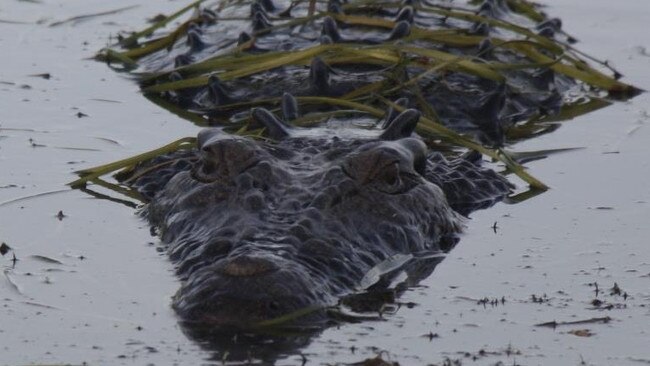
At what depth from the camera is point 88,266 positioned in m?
9.17

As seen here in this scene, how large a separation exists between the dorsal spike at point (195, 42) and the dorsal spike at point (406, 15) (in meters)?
1.90

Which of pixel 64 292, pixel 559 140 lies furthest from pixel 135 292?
→ pixel 559 140

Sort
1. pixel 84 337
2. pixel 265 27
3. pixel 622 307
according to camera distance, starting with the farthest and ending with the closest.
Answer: pixel 265 27 → pixel 622 307 → pixel 84 337

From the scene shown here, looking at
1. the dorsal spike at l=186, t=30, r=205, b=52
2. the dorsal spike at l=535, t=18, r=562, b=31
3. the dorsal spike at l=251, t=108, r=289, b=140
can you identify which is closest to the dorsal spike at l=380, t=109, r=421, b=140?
the dorsal spike at l=251, t=108, r=289, b=140

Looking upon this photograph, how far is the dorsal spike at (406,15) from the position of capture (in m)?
13.9

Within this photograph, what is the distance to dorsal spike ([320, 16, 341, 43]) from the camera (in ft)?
44.5

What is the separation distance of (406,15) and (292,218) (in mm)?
5378

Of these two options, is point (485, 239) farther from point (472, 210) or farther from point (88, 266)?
point (88, 266)

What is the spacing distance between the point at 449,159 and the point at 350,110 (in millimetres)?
786

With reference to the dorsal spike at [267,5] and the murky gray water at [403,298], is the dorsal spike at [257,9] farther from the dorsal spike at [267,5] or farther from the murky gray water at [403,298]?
the murky gray water at [403,298]

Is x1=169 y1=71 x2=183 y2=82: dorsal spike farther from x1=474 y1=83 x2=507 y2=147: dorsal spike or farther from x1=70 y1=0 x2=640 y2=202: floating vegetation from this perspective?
x1=474 y1=83 x2=507 y2=147: dorsal spike

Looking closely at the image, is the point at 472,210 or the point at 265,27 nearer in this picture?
the point at 472,210

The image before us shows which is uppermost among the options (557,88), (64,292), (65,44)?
(64,292)

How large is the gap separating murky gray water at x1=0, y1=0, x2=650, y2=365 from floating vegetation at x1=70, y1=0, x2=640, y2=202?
1.11ft
